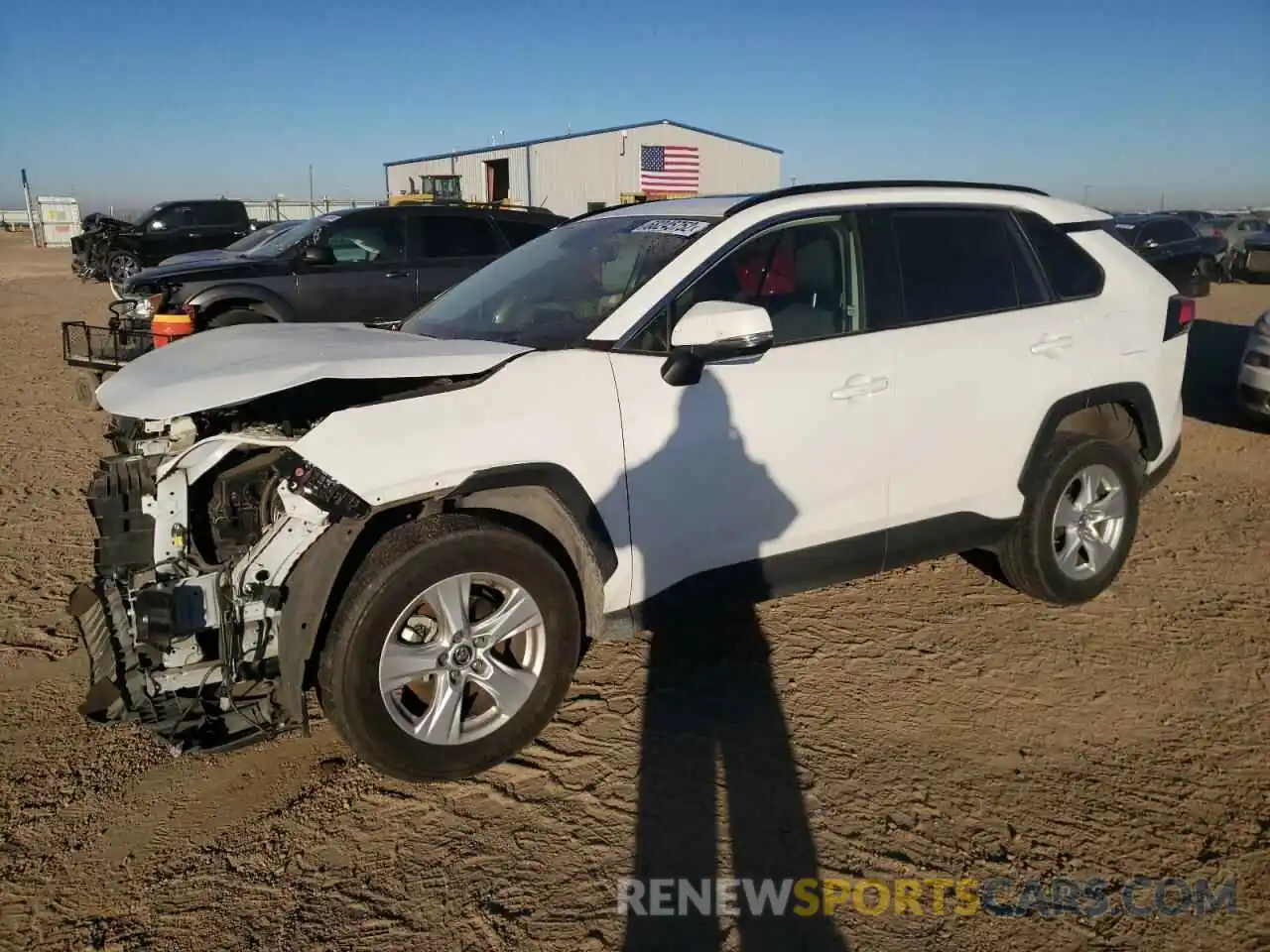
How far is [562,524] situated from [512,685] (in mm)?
564

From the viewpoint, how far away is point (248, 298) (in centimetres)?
896

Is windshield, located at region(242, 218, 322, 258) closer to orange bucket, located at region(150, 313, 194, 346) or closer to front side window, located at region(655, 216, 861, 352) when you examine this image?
orange bucket, located at region(150, 313, 194, 346)

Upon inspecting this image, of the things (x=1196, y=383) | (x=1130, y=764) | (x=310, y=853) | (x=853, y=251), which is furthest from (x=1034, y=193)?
(x=1196, y=383)

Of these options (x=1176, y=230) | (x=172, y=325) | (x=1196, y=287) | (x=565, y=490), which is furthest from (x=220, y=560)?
(x=1176, y=230)

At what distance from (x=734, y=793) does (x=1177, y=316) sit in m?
3.35

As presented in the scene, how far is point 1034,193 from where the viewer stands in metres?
4.59

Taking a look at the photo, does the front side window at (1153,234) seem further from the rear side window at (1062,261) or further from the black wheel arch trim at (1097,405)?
the rear side window at (1062,261)

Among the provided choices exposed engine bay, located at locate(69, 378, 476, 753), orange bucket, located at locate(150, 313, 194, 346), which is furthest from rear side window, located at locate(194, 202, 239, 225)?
exposed engine bay, located at locate(69, 378, 476, 753)

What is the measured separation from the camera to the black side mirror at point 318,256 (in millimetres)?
9172

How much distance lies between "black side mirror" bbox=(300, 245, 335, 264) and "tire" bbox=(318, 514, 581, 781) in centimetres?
694

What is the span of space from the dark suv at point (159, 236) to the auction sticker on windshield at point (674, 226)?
20604 millimetres

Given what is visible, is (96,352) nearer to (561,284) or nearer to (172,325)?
(172,325)

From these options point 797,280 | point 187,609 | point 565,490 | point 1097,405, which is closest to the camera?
point 187,609

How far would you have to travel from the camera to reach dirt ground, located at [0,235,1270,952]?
256 centimetres
